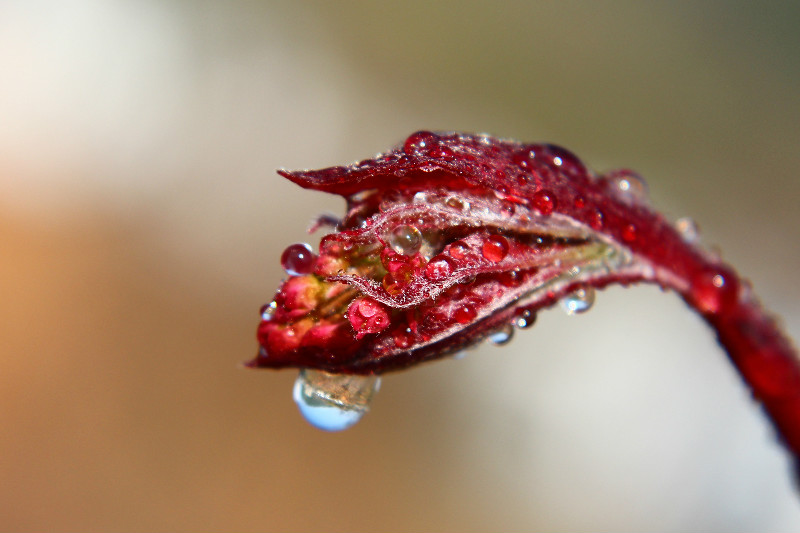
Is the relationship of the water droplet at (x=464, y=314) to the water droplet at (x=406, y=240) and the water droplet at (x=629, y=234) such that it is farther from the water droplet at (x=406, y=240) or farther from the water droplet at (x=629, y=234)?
the water droplet at (x=629, y=234)

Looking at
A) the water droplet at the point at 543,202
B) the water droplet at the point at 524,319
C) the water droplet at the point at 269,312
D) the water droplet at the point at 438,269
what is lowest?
the water droplet at the point at 269,312

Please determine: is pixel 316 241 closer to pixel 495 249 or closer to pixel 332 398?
pixel 332 398

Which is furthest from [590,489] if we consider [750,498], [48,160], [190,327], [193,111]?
[48,160]

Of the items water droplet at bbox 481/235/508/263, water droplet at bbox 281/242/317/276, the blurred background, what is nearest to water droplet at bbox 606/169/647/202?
water droplet at bbox 481/235/508/263

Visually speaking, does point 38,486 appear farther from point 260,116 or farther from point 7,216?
point 260,116

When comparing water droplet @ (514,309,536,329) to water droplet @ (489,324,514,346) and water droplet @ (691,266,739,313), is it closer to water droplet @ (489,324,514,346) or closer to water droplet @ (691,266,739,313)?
water droplet @ (489,324,514,346)

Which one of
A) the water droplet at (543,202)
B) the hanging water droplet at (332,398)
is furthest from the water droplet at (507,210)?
the hanging water droplet at (332,398)

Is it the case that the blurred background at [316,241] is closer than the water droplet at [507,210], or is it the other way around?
the water droplet at [507,210]
